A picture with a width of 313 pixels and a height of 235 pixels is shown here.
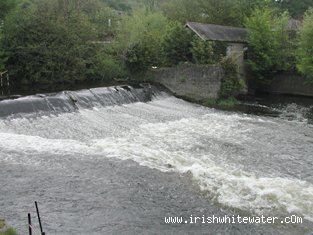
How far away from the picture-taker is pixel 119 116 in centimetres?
1761

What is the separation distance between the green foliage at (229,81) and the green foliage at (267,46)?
4685 millimetres

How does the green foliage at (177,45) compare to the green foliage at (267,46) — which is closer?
the green foliage at (177,45)

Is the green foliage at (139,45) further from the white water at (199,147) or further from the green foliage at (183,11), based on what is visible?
the green foliage at (183,11)

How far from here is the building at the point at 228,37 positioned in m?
26.3

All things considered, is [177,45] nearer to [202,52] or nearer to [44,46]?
[202,52]

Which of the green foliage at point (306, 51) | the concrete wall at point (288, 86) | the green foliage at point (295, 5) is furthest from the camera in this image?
the green foliage at point (295, 5)

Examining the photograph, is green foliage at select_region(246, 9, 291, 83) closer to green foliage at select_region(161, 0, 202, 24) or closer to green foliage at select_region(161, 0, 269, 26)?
green foliage at select_region(161, 0, 269, 26)

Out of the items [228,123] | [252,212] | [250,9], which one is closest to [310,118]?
[228,123]

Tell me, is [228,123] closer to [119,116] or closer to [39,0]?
[119,116]

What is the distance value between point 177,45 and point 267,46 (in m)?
6.85

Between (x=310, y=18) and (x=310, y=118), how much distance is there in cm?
956

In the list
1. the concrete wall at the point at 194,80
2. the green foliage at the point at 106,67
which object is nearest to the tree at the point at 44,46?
the green foliage at the point at 106,67

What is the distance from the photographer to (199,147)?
13469mm

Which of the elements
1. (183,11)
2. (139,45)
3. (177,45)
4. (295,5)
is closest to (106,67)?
(139,45)
